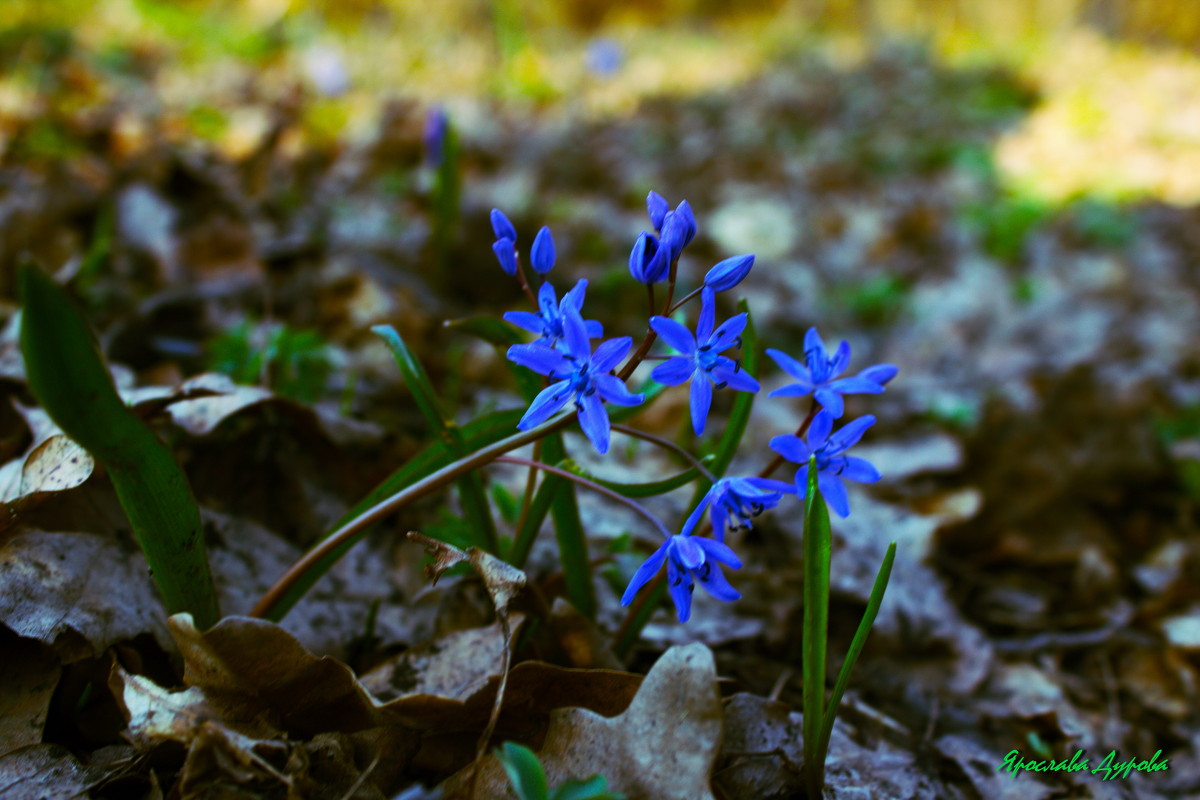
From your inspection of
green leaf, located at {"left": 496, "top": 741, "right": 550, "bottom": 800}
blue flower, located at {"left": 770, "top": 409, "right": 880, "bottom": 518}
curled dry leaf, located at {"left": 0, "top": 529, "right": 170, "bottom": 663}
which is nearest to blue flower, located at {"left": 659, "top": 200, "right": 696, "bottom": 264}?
blue flower, located at {"left": 770, "top": 409, "right": 880, "bottom": 518}

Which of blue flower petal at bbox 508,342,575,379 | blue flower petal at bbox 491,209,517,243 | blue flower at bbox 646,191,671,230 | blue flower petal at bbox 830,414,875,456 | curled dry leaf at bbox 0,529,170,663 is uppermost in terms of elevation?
blue flower at bbox 646,191,671,230

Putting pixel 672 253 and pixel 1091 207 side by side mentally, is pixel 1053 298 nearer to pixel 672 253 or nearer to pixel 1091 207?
pixel 1091 207

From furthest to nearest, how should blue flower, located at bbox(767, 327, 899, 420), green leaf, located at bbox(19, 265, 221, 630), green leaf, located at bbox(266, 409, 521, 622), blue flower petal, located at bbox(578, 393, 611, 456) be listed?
green leaf, located at bbox(266, 409, 521, 622), blue flower, located at bbox(767, 327, 899, 420), blue flower petal, located at bbox(578, 393, 611, 456), green leaf, located at bbox(19, 265, 221, 630)

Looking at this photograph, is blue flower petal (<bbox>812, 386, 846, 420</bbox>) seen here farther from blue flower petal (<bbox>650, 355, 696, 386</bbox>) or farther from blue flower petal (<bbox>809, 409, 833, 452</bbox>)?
blue flower petal (<bbox>650, 355, 696, 386</bbox>)

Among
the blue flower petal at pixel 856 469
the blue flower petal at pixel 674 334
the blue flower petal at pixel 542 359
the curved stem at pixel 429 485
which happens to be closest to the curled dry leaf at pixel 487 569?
the curved stem at pixel 429 485

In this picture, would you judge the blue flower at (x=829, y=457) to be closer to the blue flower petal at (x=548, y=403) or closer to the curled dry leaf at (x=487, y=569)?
the blue flower petal at (x=548, y=403)
